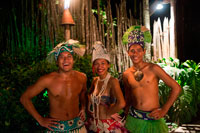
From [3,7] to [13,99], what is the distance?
4.80m

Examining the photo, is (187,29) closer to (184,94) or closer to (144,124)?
(184,94)

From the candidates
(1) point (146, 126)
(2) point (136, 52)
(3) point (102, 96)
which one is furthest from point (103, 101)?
(2) point (136, 52)

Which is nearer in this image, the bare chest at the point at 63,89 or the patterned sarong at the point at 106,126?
the bare chest at the point at 63,89

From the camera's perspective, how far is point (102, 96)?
2.33m

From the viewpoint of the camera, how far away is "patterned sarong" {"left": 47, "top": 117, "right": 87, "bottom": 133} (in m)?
2.17

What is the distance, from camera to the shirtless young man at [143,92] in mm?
2352

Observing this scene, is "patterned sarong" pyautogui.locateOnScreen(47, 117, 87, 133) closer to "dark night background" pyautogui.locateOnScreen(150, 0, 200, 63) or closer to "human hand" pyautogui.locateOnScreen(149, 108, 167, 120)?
"human hand" pyautogui.locateOnScreen(149, 108, 167, 120)

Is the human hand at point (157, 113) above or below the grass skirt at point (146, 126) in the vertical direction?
above

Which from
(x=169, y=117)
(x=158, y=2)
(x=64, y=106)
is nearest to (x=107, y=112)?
(x=64, y=106)

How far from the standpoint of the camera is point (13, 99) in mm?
2979

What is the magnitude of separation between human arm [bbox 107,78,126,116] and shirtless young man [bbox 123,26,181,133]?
342 millimetres

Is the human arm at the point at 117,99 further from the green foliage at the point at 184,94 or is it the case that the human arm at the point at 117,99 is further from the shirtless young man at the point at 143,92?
the green foliage at the point at 184,94

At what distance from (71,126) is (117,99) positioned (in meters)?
0.66

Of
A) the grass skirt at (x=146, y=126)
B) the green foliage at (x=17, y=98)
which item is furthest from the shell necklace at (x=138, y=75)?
the green foliage at (x=17, y=98)
